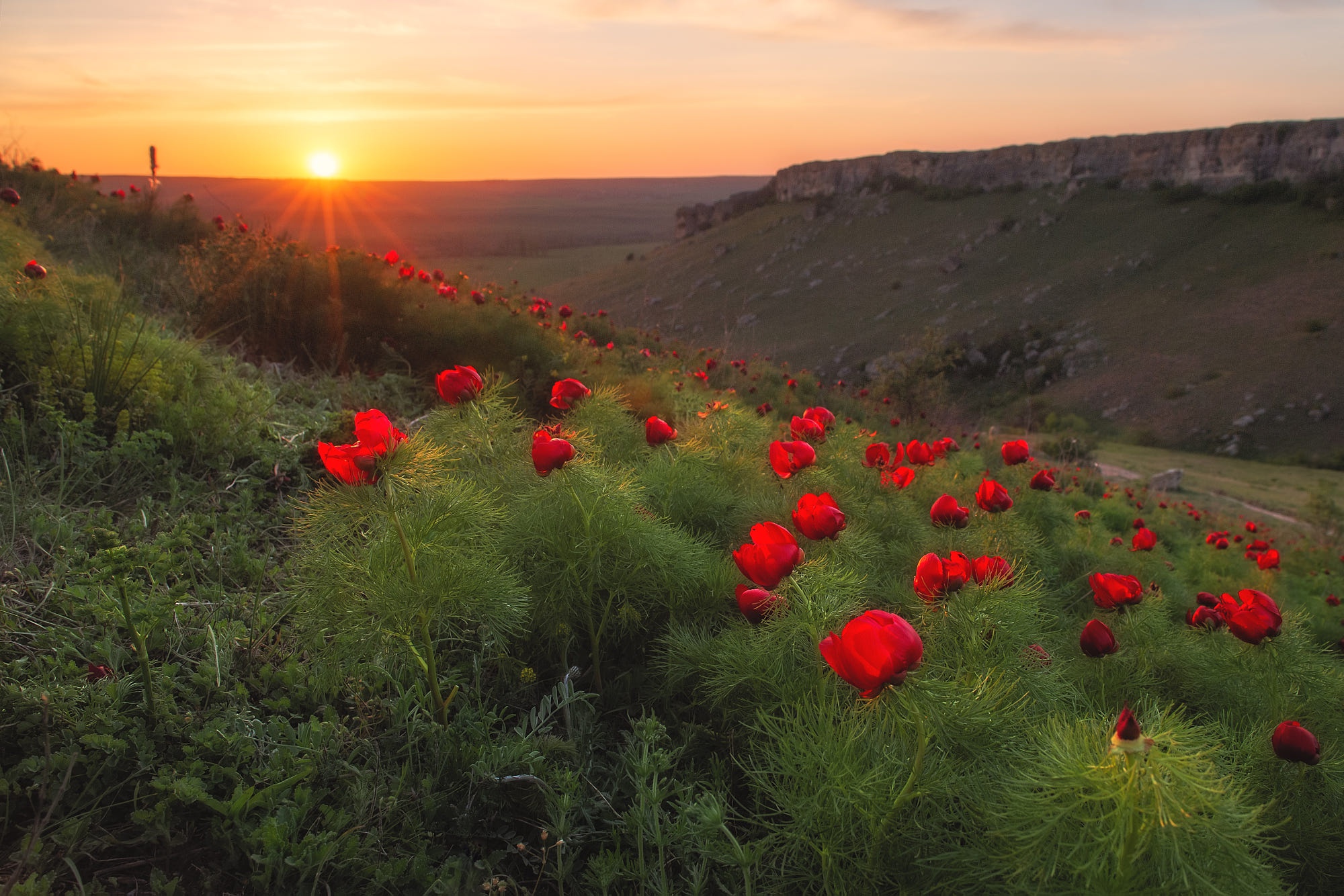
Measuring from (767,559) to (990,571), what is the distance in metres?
0.58

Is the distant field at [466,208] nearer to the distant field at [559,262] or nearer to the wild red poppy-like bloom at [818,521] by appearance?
the distant field at [559,262]

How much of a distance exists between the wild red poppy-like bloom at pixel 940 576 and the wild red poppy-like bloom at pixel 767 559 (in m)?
0.29

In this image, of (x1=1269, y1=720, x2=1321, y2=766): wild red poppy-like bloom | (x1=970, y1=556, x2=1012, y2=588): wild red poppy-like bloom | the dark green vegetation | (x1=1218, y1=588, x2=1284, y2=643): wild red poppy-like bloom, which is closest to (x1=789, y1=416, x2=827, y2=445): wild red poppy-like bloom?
the dark green vegetation

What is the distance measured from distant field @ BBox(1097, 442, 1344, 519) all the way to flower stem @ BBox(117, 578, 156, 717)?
779 inches

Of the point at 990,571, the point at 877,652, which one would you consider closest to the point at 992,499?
the point at 990,571

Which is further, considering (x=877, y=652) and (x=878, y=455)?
(x=878, y=455)

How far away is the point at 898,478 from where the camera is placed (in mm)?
2746

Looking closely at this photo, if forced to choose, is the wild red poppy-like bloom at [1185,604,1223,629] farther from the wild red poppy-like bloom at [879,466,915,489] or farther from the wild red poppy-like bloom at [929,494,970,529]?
the wild red poppy-like bloom at [879,466,915,489]

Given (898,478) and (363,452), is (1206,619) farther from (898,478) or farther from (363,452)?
(363,452)

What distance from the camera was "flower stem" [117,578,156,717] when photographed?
1.53 metres

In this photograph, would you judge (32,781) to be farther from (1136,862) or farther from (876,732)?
(1136,862)

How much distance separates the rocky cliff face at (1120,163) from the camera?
40844 millimetres

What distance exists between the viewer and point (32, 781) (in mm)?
1584

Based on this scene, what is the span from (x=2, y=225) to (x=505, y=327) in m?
2.90
